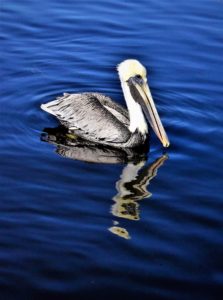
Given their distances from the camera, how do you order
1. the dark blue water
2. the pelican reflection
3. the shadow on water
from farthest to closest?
the shadow on water, the pelican reflection, the dark blue water

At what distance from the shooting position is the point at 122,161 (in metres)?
8.69

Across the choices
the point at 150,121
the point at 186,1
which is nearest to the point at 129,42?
the point at 186,1

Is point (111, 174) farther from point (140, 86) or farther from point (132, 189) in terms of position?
point (140, 86)

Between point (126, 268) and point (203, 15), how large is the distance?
7.95 metres

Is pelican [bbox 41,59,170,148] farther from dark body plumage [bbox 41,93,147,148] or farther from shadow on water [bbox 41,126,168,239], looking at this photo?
shadow on water [bbox 41,126,168,239]

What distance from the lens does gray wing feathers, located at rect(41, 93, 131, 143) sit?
912 cm

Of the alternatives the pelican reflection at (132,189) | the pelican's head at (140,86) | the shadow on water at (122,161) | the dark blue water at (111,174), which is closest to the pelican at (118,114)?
the pelican's head at (140,86)

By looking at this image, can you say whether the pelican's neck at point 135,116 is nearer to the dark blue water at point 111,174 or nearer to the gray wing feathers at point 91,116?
the gray wing feathers at point 91,116

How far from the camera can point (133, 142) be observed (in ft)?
29.5

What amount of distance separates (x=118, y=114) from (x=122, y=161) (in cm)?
90

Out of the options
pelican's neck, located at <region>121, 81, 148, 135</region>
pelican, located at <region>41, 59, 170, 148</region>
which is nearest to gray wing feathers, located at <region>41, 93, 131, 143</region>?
pelican, located at <region>41, 59, 170, 148</region>

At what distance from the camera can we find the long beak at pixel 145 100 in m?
8.91

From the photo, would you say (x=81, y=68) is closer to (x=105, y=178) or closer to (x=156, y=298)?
(x=105, y=178)

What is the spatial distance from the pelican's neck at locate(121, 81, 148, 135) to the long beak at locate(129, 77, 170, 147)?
0.18 feet
